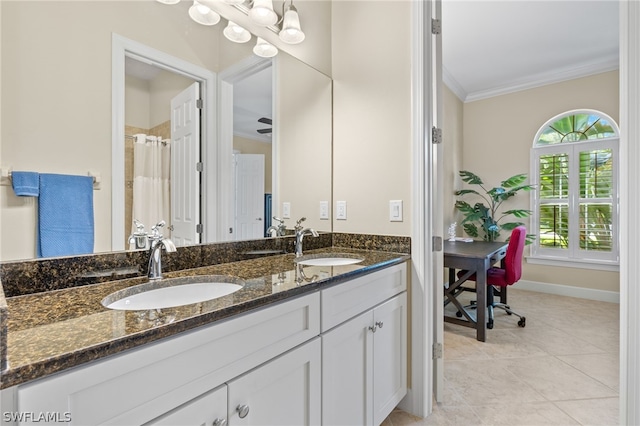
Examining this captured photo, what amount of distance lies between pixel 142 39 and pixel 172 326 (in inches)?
45.0

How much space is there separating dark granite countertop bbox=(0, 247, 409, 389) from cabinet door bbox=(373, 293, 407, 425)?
48cm

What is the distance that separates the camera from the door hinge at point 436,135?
1794 mm

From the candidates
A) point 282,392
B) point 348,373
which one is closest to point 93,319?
point 282,392

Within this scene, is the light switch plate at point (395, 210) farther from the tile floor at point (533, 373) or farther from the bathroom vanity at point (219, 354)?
the tile floor at point (533, 373)

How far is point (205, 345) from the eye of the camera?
0.77m

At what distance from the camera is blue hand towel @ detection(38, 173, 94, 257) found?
3.23 feet

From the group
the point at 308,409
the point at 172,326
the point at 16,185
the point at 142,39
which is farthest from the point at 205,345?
the point at 142,39

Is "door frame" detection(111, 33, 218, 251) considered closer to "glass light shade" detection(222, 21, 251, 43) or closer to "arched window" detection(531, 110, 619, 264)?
"glass light shade" detection(222, 21, 251, 43)

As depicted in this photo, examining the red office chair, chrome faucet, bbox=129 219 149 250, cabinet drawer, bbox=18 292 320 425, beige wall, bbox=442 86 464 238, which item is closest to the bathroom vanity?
cabinet drawer, bbox=18 292 320 425

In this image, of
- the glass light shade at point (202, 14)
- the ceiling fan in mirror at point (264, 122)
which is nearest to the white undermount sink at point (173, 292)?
the ceiling fan in mirror at point (264, 122)

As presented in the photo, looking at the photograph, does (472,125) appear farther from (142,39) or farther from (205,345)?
(205,345)

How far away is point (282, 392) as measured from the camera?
0.99m

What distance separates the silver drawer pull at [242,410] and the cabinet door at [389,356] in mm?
750

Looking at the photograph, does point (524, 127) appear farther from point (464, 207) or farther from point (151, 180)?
point (151, 180)
